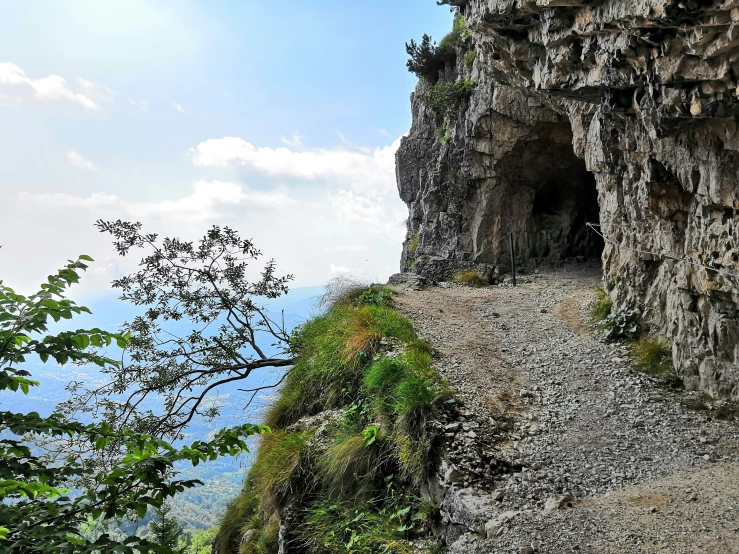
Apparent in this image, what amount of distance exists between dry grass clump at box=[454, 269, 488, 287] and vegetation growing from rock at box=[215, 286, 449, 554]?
22.0ft

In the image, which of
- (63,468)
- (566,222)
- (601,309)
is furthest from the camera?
(566,222)

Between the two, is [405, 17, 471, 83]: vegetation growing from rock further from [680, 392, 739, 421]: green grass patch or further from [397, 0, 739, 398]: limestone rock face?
[680, 392, 739, 421]: green grass patch

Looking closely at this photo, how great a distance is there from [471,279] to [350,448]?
10359 millimetres

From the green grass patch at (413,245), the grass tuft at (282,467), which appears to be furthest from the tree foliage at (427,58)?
the grass tuft at (282,467)

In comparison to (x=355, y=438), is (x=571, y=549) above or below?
below

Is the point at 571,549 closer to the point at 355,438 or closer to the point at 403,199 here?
the point at 355,438

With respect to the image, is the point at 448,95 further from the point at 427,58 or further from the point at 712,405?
the point at 712,405

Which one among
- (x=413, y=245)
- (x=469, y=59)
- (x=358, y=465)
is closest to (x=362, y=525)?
(x=358, y=465)

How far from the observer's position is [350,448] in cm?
583

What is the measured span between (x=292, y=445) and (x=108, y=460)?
Result: 139 inches

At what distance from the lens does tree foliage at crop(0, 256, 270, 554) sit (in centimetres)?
224

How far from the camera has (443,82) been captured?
1872cm

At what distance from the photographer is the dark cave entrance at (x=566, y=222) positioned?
16531mm

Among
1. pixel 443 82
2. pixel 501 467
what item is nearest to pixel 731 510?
pixel 501 467
